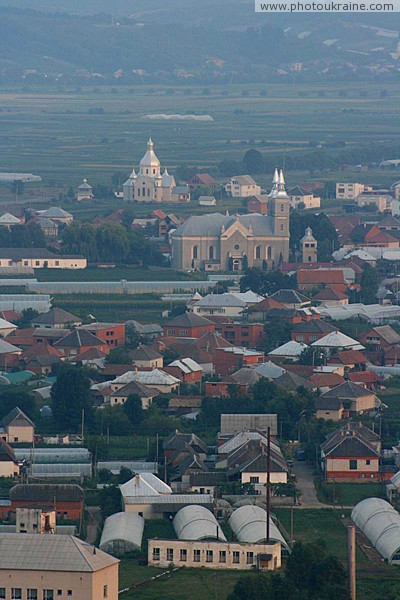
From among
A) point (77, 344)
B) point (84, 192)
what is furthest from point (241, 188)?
point (77, 344)

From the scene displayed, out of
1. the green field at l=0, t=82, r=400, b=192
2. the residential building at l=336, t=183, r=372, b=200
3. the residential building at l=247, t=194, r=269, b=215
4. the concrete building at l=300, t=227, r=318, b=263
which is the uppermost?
the green field at l=0, t=82, r=400, b=192

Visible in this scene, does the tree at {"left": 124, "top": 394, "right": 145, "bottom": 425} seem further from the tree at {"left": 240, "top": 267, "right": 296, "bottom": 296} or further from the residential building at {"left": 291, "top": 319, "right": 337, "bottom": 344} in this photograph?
the tree at {"left": 240, "top": 267, "right": 296, "bottom": 296}

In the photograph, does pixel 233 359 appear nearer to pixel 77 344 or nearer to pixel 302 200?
pixel 77 344

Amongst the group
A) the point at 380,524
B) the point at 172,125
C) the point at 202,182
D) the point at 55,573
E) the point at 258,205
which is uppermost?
the point at 172,125

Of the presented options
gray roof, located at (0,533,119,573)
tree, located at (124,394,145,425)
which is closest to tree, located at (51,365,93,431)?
tree, located at (124,394,145,425)

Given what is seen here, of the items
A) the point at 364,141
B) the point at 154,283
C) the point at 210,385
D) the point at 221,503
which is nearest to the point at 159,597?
the point at 221,503

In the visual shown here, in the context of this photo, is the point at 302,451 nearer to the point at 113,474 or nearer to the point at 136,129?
the point at 113,474

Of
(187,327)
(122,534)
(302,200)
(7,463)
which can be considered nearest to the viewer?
(122,534)
